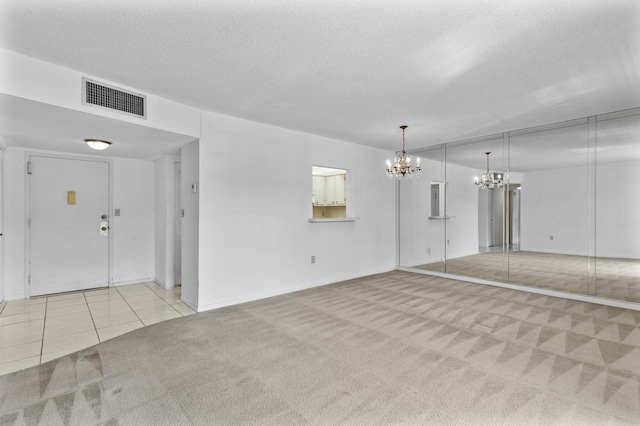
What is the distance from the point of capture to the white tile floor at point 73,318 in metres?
2.88

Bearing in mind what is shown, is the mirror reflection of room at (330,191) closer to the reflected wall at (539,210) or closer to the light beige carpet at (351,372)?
the reflected wall at (539,210)

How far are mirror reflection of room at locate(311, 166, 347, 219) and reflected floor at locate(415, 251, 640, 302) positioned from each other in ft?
9.53

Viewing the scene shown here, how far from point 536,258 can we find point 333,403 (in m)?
5.00

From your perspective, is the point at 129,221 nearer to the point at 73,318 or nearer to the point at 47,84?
the point at 73,318

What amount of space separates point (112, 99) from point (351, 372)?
3.63 meters

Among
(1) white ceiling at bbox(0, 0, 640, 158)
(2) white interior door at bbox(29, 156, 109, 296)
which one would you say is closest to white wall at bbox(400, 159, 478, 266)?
(1) white ceiling at bbox(0, 0, 640, 158)

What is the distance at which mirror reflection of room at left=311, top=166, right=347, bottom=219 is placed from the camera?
7.89 metres

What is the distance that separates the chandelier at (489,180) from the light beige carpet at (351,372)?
2494 millimetres

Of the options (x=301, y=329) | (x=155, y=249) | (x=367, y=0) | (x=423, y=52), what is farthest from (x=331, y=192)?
(x=367, y=0)

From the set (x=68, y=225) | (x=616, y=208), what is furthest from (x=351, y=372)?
(x=68, y=225)

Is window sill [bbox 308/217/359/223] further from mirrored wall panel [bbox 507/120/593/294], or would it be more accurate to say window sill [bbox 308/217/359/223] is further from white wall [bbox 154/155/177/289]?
mirrored wall panel [bbox 507/120/593/294]

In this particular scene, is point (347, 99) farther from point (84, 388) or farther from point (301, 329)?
point (84, 388)

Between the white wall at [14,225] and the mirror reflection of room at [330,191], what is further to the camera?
the mirror reflection of room at [330,191]

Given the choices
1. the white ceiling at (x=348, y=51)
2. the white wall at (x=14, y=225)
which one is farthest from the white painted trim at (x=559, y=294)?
the white wall at (x=14, y=225)
